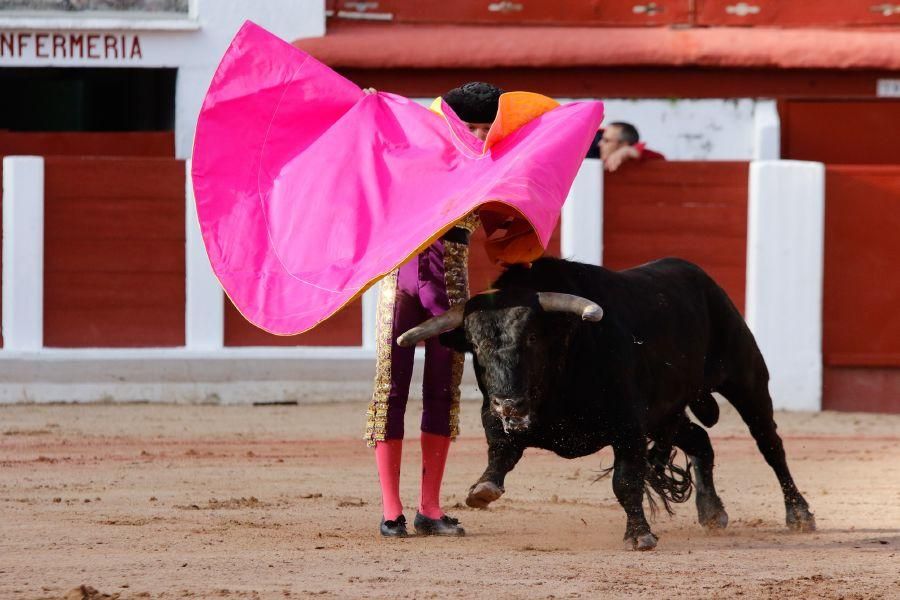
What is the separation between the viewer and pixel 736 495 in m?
5.82

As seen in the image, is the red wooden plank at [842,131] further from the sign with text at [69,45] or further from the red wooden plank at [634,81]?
the sign with text at [69,45]

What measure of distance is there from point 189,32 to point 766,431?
5.94 metres

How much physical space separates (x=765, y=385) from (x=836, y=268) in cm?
357

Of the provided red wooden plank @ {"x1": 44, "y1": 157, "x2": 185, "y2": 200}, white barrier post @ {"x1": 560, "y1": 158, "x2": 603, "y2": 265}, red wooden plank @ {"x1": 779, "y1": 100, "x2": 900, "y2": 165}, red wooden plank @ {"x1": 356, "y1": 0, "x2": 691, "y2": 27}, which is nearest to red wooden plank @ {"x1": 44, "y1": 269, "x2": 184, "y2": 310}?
red wooden plank @ {"x1": 44, "y1": 157, "x2": 185, "y2": 200}

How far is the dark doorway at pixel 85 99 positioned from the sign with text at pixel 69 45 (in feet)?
1.99

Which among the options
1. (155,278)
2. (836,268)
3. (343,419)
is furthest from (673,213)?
→ (155,278)

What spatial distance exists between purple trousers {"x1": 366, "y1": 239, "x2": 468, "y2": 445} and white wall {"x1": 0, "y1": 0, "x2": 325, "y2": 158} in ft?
19.2

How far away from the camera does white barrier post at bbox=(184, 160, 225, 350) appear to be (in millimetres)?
8375

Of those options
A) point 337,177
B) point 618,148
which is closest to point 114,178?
point 618,148

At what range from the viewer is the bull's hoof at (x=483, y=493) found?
4.34 meters

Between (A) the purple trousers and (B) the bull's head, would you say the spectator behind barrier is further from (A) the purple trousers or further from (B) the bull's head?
(B) the bull's head

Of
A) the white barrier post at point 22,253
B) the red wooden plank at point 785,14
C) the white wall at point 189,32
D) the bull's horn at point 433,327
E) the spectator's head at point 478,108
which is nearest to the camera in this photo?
the bull's horn at point 433,327

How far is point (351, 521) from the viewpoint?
4.93 metres

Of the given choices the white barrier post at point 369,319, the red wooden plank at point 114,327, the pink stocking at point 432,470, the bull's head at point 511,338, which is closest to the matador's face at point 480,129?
the bull's head at point 511,338
